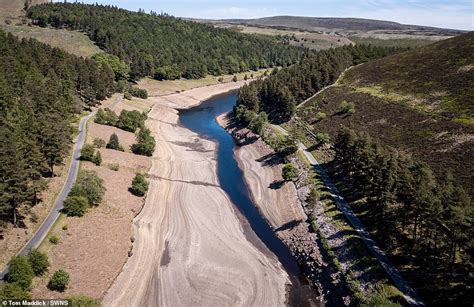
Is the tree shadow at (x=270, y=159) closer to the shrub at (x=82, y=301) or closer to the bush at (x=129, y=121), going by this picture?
the bush at (x=129, y=121)

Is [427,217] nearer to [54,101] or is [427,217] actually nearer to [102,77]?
[54,101]

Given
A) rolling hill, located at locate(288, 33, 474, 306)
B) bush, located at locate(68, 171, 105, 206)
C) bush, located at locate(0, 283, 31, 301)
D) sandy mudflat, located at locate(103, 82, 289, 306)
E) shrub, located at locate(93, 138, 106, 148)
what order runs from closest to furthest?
bush, located at locate(0, 283, 31, 301) < rolling hill, located at locate(288, 33, 474, 306) < sandy mudflat, located at locate(103, 82, 289, 306) < bush, located at locate(68, 171, 105, 206) < shrub, located at locate(93, 138, 106, 148)

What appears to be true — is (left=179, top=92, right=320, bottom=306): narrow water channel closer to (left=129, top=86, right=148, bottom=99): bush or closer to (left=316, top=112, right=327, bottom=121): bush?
(left=129, top=86, right=148, bottom=99): bush

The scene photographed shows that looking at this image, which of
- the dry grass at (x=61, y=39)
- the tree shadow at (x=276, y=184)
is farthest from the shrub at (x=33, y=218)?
the dry grass at (x=61, y=39)

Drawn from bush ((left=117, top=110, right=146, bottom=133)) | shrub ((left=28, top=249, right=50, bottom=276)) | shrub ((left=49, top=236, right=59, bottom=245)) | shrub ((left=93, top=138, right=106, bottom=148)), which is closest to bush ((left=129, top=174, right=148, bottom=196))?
shrub ((left=93, top=138, right=106, bottom=148))

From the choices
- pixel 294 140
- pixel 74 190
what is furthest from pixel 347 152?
pixel 74 190

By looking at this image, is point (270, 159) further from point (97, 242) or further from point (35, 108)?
point (35, 108)
